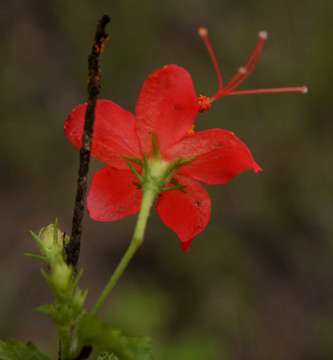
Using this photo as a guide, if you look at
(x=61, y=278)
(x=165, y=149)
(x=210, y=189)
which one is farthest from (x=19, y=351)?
(x=210, y=189)

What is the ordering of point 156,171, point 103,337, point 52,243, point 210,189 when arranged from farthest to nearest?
point 210,189 < point 156,171 < point 52,243 < point 103,337

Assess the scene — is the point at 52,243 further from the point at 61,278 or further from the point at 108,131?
the point at 108,131

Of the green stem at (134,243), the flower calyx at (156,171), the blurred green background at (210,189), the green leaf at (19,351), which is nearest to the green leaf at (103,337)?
the green stem at (134,243)

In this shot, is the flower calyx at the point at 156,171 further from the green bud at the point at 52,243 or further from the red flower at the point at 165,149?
the green bud at the point at 52,243

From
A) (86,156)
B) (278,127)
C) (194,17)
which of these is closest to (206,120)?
(278,127)

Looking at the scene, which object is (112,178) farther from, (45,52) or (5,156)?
(45,52)

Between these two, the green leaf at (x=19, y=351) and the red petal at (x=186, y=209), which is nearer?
the green leaf at (x=19, y=351)
